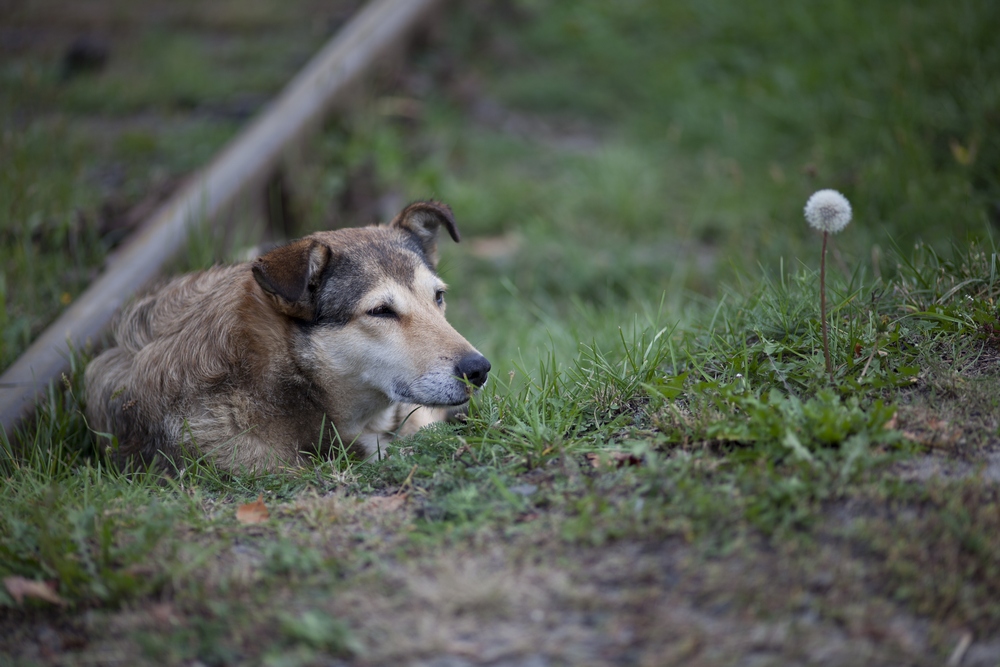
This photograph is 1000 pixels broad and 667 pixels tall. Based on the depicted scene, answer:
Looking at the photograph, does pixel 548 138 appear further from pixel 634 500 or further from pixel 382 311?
pixel 634 500

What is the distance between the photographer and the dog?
3.78 meters

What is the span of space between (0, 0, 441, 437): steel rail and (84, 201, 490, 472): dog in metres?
0.36

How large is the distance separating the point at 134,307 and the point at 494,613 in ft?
9.95

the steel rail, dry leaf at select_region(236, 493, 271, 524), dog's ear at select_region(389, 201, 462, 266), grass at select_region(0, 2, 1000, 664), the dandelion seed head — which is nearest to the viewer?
grass at select_region(0, 2, 1000, 664)

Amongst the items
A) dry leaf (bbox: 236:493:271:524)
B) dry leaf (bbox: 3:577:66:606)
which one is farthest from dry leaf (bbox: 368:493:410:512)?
dry leaf (bbox: 3:577:66:606)

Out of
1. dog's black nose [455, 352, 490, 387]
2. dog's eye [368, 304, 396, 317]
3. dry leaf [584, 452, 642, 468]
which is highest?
Answer: dog's eye [368, 304, 396, 317]

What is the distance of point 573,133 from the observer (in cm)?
867

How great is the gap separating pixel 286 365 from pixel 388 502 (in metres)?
1.16

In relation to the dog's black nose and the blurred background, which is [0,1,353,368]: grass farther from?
the dog's black nose

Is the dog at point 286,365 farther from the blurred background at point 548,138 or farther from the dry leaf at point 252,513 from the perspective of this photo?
the blurred background at point 548,138

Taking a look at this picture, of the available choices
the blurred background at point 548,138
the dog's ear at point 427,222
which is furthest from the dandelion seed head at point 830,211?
the dog's ear at point 427,222

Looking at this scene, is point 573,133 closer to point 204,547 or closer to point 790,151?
point 790,151

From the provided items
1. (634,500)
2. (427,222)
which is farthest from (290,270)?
(634,500)

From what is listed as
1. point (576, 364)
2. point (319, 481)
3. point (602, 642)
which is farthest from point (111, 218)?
point (602, 642)
